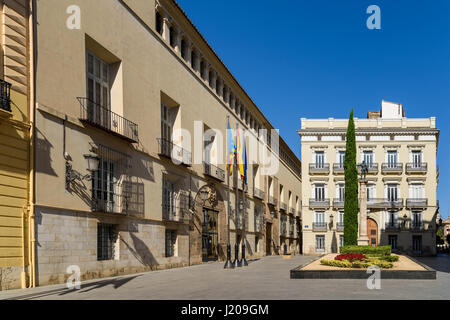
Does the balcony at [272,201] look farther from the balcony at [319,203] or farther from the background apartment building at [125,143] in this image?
the background apartment building at [125,143]

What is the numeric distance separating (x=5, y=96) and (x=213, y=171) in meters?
20.8

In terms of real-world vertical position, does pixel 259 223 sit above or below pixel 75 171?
below

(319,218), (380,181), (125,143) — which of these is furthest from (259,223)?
(125,143)

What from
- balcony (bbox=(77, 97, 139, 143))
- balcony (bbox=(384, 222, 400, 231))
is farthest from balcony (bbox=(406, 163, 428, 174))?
balcony (bbox=(77, 97, 139, 143))

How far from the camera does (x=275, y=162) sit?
190 ft

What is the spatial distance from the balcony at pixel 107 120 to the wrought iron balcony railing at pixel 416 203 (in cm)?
3947

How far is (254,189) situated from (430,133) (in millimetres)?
22631

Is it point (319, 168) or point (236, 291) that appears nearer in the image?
point (236, 291)

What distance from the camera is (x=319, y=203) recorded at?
54.8 metres

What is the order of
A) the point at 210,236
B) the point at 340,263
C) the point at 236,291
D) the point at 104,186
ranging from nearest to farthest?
the point at 236,291 → the point at 104,186 → the point at 340,263 → the point at 210,236

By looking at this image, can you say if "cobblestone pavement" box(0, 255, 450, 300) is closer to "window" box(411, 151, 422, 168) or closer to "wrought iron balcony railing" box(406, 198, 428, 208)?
"wrought iron balcony railing" box(406, 198, 428, 208)

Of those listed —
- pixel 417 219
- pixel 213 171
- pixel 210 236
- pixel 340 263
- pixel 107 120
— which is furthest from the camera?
pixel 417 219

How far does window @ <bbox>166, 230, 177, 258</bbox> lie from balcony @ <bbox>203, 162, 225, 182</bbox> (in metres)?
5.79

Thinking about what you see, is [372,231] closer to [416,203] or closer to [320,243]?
[416,203]
